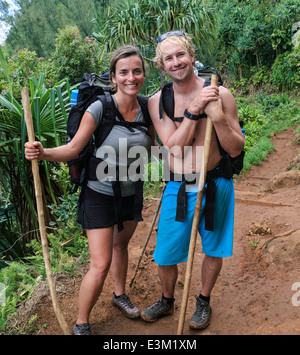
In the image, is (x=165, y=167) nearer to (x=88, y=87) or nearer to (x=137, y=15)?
(x=88, y=87)

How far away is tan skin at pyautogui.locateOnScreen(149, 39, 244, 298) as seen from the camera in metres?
2.11

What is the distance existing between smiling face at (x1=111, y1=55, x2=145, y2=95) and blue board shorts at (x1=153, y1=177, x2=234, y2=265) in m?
0.68

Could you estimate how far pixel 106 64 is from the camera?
299 inches

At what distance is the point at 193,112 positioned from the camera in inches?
84.5

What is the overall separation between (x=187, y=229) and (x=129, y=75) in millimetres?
1073

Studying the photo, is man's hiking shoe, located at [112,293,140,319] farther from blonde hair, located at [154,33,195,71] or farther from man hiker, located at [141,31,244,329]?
blonde hair, located at [154,33,195,71]

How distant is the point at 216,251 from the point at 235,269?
115cm

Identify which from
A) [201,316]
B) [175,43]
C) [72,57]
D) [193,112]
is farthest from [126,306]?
[72,57]

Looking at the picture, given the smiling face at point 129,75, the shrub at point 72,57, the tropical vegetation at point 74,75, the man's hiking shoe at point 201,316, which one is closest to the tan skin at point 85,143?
the smiling face at point 129,75

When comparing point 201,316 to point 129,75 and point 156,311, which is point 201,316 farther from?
point 129,75

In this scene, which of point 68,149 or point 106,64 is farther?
point 106,64

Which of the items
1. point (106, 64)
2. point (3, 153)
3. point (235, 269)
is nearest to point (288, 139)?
point (106, 64)

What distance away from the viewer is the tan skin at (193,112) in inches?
83.0

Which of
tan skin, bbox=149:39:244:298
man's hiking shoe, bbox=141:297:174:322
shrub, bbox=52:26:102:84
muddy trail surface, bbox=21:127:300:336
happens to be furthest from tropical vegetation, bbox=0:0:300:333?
man's hiking shoe, bbox=141:297:174:322
